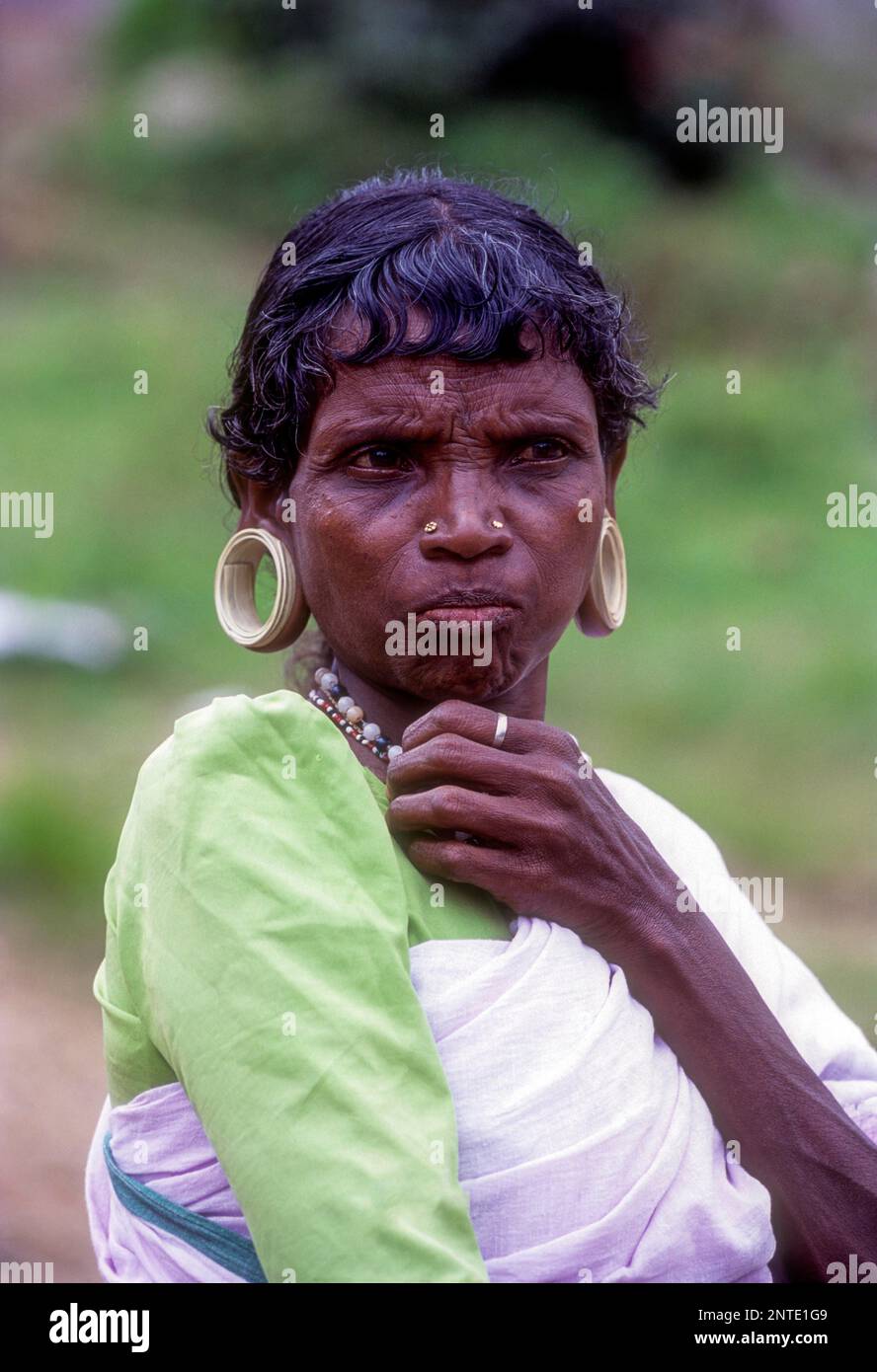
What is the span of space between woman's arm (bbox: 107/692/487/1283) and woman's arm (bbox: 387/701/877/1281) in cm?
11

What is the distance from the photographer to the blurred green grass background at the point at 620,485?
24.7 ft

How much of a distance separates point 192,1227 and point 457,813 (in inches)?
22.6

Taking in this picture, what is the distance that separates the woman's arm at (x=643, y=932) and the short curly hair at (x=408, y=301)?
0.47 meters

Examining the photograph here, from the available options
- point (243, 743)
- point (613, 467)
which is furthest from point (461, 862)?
point (613, 467)

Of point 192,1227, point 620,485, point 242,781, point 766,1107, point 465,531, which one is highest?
point 620,485

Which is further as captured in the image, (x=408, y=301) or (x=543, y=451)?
(x=543, y=451)

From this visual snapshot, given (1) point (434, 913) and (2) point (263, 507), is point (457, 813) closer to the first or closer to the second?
(1) point (434, 913)

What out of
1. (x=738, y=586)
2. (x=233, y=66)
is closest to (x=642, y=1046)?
(x=738, y=586)

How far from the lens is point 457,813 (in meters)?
1.98

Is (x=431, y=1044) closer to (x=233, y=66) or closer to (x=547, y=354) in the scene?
(x=547, y=354)

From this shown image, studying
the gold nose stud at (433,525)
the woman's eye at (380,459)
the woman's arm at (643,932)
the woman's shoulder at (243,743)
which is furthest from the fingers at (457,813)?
the woman's eye at (380,459)

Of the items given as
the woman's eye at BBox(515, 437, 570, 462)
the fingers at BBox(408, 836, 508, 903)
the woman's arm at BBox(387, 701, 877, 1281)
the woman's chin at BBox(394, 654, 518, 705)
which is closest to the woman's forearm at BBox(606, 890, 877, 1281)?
the woman's arm at BBox(387, 701, 877, 1281)

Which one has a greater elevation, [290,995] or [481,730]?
[481,730]

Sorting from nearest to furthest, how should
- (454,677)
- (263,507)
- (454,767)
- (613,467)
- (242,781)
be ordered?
(242,781), (454,767), (454,677), (263,507), (613,467)
